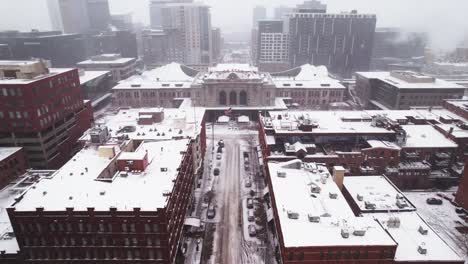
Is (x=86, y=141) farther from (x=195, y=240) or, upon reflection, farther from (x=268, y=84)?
(x=268, y=84)

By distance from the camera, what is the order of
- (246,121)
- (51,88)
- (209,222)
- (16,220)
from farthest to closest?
1. (246,121)
2. (51,88)
3. (209,222)
4. (16,220)

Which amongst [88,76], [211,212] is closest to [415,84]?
[211,212]

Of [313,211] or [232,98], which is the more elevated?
[232,98]

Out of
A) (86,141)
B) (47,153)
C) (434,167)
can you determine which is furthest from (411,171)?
(47,153)

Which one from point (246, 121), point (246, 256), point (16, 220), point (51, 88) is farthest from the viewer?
point (246, 121)

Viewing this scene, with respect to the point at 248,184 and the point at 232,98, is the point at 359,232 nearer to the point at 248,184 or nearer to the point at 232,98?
the point at 248,184

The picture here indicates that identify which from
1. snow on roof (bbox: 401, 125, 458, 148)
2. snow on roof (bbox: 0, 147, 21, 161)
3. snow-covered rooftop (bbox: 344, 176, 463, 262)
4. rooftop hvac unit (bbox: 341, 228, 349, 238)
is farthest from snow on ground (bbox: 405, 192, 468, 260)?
snow on roof (bbox: 0, 147, 21, 161)

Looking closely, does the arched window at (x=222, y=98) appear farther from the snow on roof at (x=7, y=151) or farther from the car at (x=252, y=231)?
the snow on roof at (x=7, y=151)

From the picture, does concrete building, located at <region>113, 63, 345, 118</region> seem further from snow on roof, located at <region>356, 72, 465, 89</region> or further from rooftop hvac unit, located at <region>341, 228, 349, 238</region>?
rooftop hvac unit, located at <region>341, 228, 349, 238</region>
